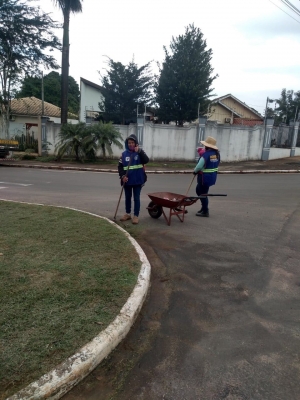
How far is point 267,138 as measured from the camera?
802 inches

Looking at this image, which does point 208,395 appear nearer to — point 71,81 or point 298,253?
point 298,253

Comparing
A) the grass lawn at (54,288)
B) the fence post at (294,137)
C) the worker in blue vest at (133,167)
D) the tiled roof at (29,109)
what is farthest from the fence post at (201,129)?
the tiled roof at (29,109)

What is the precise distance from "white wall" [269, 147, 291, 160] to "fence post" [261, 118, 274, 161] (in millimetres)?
689

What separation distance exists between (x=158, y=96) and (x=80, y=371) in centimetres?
2484

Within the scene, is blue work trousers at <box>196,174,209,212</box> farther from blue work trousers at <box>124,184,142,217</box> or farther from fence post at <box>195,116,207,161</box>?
fence post at <box>195,116,207,161</box>

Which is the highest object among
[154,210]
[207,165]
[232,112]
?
[232,112]

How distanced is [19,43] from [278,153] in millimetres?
19380

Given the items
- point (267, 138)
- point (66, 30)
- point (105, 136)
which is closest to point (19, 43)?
point (66, 30)

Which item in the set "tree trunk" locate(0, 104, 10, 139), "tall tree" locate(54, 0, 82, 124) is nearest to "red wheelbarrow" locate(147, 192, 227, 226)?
"tall tree" locate(54, 0, 82, 124)

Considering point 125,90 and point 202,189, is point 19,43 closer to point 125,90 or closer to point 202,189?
point 125,90

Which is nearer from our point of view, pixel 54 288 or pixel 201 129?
pixel 54 288

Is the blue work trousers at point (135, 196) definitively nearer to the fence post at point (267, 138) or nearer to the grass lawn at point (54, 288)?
the grass lawn at point (54, 288)

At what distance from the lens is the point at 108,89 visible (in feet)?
94.3

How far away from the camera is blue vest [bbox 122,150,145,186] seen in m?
6.10
